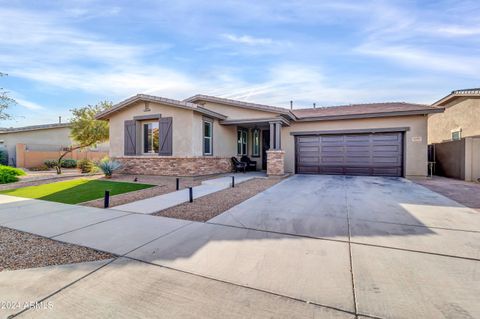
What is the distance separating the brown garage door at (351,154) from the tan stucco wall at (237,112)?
2958 millimetres

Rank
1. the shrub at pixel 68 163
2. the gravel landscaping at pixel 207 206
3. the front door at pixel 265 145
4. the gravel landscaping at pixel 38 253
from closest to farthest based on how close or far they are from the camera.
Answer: the gravel landscaping at pixel 38 253
the gravel landscaping at pixel 207 206
the front door at pixel 265 145
the shrub at pixel 68 163

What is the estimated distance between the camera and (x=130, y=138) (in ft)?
41.5

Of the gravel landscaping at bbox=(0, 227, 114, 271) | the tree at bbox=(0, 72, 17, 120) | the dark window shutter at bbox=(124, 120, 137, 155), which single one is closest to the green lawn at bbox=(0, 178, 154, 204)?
the gravel landscaping at bbox=(0, 227, 114, 271)

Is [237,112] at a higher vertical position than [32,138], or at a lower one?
higher

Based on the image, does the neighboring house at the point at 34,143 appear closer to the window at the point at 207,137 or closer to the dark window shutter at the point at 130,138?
the dark window shutter at the point at 130,138

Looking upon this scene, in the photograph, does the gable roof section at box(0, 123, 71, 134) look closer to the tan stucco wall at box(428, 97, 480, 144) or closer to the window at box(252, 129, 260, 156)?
the window at box(252, 129, 260, 156)

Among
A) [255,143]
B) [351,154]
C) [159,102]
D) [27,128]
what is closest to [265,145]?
[255,143]

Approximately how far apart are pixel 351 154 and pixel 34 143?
26799 millimetres

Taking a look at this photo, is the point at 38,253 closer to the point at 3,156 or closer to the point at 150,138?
the point at 150,138

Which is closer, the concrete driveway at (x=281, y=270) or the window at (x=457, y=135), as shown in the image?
the concrete driveway at (x=281, y=270)

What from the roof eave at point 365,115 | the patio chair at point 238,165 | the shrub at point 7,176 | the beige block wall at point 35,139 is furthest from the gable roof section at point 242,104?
the beige block wall at point 35,139

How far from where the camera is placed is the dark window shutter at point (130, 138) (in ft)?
41.2

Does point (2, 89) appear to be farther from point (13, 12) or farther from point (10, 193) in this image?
point (10, 193)

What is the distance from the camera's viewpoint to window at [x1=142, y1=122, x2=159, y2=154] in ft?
41.9
